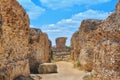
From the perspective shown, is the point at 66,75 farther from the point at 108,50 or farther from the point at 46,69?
the point at 108,50

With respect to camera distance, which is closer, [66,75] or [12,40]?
[12,40]

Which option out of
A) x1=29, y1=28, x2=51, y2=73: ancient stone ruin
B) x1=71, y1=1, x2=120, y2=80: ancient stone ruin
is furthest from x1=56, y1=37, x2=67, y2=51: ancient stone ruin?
x1=71, y1=1, x2=120, y2=80: ancient stone ruin

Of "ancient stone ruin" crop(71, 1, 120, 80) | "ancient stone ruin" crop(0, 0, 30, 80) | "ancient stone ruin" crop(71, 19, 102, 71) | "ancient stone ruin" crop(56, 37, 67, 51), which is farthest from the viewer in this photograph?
"ancient stone ruin" crop(56, 37, 67, 51)

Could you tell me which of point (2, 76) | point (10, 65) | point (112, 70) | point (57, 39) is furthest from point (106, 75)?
point (57, 39)

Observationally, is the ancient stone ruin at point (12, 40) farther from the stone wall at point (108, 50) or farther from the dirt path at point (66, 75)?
the stone wall at point (108, 50)

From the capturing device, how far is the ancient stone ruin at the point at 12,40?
10.0 meters

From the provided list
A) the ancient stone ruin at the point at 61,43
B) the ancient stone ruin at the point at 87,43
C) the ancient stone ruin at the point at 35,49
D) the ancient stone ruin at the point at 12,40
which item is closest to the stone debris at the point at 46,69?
the ancient stone ruin at the point at 35,49

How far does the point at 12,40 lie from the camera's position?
11.1 metres

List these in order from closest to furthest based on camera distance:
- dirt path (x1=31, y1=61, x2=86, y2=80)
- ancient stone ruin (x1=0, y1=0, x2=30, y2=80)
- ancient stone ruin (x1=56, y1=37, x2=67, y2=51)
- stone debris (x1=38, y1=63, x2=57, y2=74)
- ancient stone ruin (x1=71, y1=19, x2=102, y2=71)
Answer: ancient stone ruin (x1=0, y1=0, x2=30, y2=80)
dirt path (x1=31, y1=61, x2=86, y2=80)
stone debris (x1=38, y1=63, x2=57, y2=74)
ancient stone ruin (x1=71, y1=19, x2=102, y2=71)
ancient stone ruin (x1=56, y1=37, x2=67, y2=51)

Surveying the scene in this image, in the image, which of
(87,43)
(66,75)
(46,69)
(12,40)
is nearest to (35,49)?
(46,69)

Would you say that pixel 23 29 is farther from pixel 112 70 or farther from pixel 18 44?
pixel 112 70

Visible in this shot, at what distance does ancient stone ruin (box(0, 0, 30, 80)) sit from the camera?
10019 mm

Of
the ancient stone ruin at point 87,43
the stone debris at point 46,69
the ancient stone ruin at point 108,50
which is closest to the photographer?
the ancient stone ruin at point 108,50

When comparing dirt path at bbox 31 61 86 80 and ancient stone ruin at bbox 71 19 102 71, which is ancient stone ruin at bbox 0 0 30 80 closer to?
dirt path at bbox 31 61 86 80
